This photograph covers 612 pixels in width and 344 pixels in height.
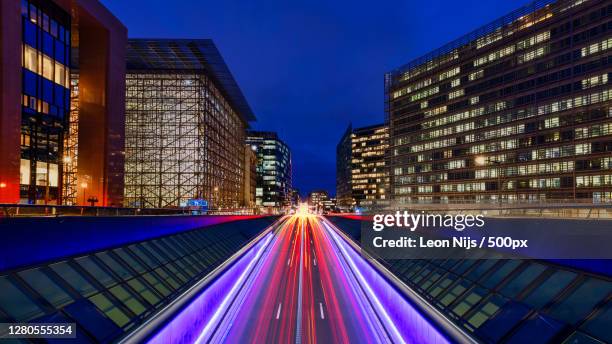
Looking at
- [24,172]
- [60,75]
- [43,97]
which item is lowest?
[24,172]

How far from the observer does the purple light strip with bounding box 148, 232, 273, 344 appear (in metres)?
13.7

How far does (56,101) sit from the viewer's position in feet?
123

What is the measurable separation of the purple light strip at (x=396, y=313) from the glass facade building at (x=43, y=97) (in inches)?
1237

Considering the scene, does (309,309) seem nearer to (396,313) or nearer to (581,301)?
(396,313)

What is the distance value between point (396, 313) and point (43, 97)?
37.2 m

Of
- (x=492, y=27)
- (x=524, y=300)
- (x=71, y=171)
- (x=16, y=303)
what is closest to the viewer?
(x=16, y=303)

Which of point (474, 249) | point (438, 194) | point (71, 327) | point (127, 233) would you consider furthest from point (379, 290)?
point (438, 194)

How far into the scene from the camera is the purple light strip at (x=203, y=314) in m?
13.7

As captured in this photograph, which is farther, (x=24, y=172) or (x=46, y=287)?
(x=24, y=172)

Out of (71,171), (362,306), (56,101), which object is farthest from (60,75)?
(362,306)

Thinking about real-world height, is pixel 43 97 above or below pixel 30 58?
below

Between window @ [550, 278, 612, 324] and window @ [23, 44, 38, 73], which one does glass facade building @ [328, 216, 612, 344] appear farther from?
window @ [23, 44, 38, 73]

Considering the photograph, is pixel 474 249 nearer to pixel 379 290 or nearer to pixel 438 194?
pixel 379 290

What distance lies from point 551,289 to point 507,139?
3830 inches
